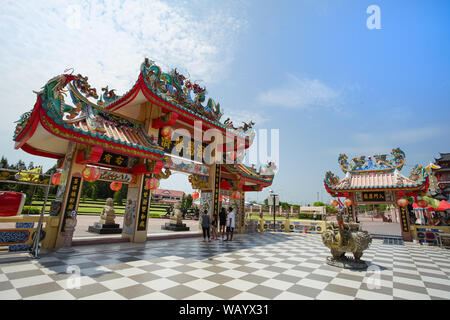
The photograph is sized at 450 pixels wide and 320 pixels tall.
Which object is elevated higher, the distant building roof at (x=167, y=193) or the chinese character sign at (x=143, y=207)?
the distant building roof at (x=167, y=193)

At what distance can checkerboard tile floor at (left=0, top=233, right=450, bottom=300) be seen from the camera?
11.2ft

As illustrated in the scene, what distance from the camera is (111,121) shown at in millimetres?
7980

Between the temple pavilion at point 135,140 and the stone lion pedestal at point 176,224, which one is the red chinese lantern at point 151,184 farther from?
the stone lion pedestal at point 176,224

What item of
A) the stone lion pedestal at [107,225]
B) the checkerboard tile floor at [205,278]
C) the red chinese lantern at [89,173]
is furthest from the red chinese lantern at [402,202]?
the stone lion pedestal at [107,225]

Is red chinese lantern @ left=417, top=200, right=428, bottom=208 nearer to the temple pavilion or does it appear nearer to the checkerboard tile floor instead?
the checkerboard tile floor

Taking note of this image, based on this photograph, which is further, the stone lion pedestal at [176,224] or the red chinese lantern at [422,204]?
the stone lion pedestal at [176,224]

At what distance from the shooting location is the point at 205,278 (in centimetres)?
429

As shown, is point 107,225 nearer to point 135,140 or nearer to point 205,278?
point 135,140

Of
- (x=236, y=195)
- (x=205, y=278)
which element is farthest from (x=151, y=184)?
(x=236, y=195)

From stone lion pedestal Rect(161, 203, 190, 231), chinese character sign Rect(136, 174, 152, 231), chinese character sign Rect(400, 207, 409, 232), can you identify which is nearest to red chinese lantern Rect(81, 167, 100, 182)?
chinese character sign Rect(136, 174, 152, 231)

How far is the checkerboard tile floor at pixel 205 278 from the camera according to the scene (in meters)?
3.41
